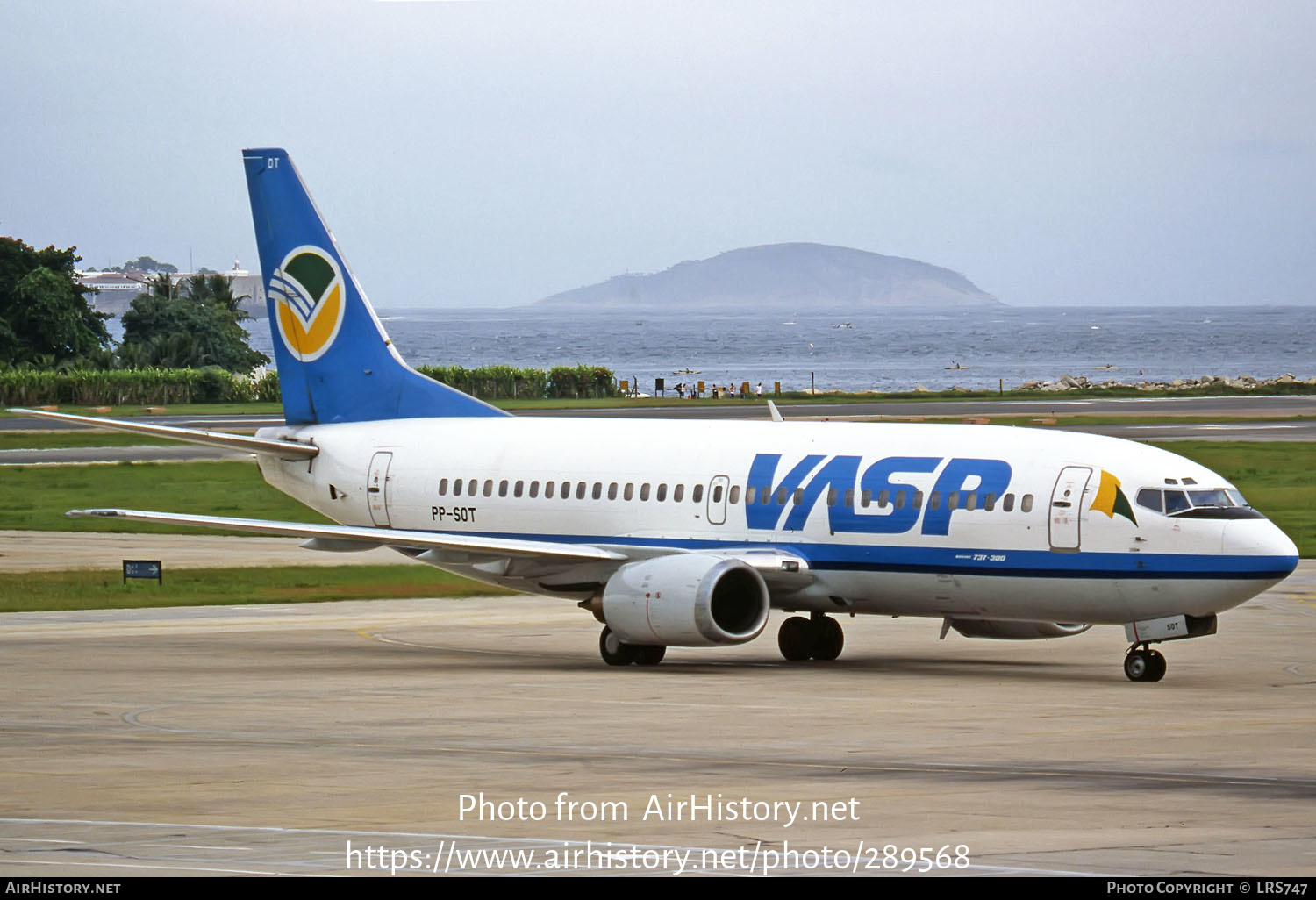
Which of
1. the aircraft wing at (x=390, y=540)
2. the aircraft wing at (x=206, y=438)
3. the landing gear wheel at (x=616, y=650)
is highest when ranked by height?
the aircraft wing at (x=206, y=438)

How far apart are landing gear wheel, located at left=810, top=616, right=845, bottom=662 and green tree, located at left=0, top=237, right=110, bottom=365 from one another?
107 m

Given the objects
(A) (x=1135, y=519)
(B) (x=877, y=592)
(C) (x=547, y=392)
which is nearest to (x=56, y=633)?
(B) (x=877, y=592)

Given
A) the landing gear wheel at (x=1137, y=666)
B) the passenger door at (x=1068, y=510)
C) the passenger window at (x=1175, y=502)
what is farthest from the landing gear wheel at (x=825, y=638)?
the passenger window at (x=1175, y=502)

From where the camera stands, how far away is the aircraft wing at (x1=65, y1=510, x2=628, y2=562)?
3359cm

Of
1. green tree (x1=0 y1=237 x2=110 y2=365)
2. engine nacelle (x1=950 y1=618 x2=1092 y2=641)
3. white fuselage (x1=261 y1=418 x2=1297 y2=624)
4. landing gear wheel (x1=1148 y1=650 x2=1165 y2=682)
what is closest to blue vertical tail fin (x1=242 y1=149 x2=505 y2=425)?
white fuselage (x1=261 y1=418 x2=1297 y2=624)

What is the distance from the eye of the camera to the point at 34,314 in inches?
5271

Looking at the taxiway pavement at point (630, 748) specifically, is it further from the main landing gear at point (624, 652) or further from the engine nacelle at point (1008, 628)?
the engine nacelle at point (1008, 628)

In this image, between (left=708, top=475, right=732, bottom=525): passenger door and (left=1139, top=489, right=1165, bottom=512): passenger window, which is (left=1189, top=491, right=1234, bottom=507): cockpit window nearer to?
(left=1139, top=489, right=1165, bottom=512): passenger window

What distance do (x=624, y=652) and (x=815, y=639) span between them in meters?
3.51

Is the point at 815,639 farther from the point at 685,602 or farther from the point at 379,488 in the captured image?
the point at 379,488

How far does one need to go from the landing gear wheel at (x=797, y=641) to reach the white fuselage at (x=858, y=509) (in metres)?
1.19

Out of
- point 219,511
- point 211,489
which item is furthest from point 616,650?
point 211,489

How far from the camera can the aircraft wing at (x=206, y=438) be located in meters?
35.7
